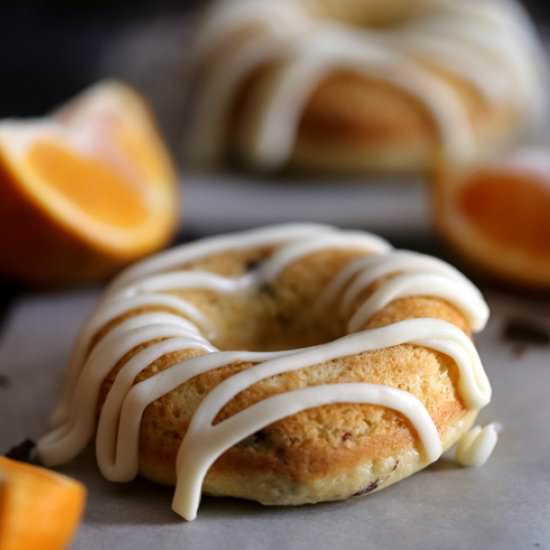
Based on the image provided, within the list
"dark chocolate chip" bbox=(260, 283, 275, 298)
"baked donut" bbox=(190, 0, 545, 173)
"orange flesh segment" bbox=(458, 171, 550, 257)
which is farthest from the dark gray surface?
"baked donut" bbox=(190, 0, 545, 173)

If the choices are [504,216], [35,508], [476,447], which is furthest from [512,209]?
[35,508]

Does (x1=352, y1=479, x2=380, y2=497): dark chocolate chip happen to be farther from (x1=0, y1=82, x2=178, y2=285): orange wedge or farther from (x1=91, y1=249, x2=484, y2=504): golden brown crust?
(x1=0, y1=82, x2=178, y2=285): orange wedge

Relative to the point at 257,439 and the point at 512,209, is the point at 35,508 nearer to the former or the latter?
the point at 257,439

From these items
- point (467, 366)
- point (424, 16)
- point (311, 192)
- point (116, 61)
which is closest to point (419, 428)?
point (467, 366)

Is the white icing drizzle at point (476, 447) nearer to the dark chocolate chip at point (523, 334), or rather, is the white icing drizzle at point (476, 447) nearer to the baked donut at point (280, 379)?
the baked donut at point (280, 379)

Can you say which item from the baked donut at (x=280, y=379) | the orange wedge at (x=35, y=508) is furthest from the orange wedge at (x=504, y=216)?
the orange wedge at (x=35, y=508)

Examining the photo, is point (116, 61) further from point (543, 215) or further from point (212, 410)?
point (212, 410)
